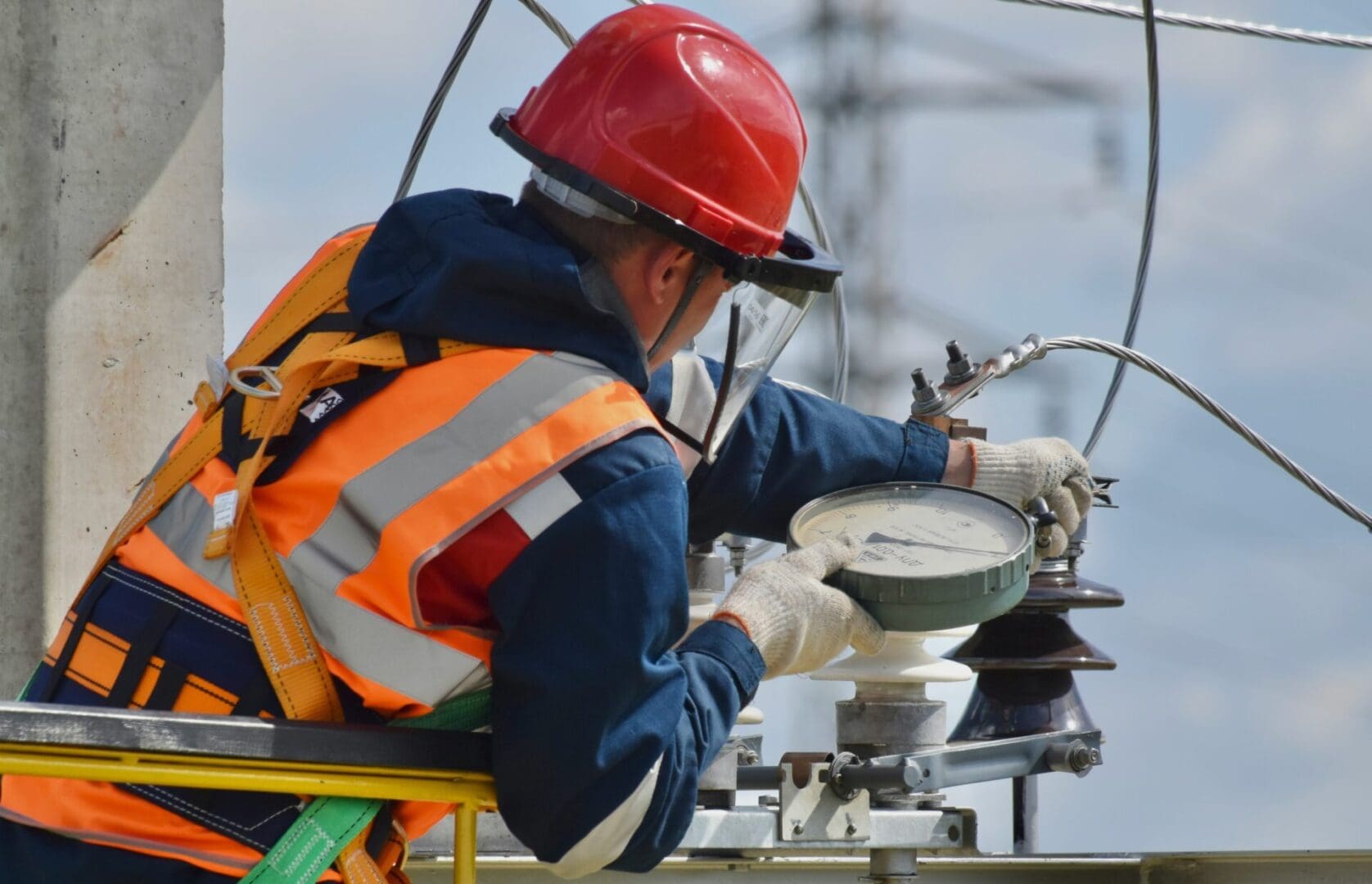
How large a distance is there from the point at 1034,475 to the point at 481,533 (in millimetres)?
1469

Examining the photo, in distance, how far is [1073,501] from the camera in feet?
10.1

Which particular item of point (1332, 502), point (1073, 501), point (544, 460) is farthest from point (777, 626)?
point (1332, 502)

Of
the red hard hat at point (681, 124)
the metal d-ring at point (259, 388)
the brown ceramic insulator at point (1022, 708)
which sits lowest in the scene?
the brown ceramic insulator at point (1022, 708)

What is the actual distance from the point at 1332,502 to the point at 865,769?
149cm

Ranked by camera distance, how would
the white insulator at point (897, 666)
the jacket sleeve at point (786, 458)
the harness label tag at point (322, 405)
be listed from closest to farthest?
the harness label tag at point (322, 405) < the jacket sleeve at point (786, 458) < the white insulator at point (897, 666)

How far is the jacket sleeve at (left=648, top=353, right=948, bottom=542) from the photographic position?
9.04ft

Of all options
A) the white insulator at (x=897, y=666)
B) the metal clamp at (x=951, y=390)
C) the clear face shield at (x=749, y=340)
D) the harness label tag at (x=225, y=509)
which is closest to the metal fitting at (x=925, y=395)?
the metal clamp at (x=951, y=390)

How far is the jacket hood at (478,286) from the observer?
73.5 inches

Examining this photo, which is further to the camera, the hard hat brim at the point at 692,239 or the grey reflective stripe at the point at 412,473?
the hard hat brim at the point at 692,239

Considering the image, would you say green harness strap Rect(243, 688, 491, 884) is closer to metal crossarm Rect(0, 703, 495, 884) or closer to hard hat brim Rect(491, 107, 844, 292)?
metal crossarm Rect(0, 703, 495, 884)

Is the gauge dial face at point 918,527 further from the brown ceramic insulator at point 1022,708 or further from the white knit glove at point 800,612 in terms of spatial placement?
the brown ceramic insulator at point 1022,708

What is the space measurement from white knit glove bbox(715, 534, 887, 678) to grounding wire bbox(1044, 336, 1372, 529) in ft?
3.73

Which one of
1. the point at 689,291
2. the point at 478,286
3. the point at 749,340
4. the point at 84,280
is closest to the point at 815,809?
the point at 749,340

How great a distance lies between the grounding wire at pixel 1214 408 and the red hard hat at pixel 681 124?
4.66 feet
